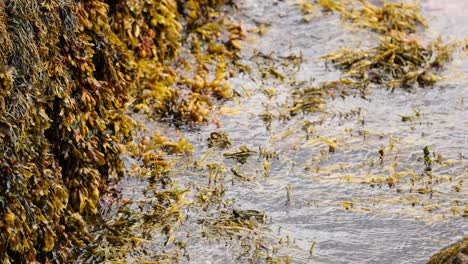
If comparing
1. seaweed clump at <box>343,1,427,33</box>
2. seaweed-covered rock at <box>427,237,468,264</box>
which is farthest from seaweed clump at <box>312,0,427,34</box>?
seaweed-covered rock at <box>427,237,468,264</box>

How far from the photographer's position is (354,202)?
15.1ft

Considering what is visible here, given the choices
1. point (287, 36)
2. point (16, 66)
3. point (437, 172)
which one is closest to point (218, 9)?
point (287, 36)

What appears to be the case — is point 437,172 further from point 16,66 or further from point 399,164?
point 16,66

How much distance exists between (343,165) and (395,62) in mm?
1583

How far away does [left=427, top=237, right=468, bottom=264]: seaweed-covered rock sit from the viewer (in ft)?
11.1

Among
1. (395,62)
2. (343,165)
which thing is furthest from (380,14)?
(343,165)

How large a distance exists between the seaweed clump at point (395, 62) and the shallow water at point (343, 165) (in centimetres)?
12

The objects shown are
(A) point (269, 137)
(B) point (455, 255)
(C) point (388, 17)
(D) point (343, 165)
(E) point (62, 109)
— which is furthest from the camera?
(C) point (388, 17)

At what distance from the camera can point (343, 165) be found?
16.4 ft

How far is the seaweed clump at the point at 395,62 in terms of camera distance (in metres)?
6.00

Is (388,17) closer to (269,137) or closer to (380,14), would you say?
(380,14)

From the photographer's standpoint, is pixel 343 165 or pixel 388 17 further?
pixel 388 17

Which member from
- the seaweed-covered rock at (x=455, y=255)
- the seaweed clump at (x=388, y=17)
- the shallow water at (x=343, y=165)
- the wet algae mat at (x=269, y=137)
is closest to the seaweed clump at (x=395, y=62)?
the wet algae mat at (x=269, y=137)

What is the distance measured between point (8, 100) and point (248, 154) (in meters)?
1.86
